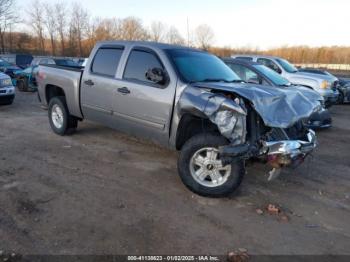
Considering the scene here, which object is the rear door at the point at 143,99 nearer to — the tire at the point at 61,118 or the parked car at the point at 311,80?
the tire at the point at 61,118

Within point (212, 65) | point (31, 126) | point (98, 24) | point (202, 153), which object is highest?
point (98, 24)

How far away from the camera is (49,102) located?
23.9ft

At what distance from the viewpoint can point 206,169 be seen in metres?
4.36

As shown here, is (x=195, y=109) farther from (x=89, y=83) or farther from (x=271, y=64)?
(x=271, y=64)

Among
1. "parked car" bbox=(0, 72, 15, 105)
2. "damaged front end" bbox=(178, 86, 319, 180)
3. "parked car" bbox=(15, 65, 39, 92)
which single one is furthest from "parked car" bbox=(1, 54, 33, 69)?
"damaged front end" bbox=(178, 86, 319, 180)

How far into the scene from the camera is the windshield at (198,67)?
16.1 ft

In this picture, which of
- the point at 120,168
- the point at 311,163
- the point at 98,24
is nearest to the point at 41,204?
the point at 120,168

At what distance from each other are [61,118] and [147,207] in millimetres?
3891

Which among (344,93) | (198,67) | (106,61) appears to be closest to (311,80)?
(344,93)

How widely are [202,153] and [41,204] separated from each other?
2.09 meters

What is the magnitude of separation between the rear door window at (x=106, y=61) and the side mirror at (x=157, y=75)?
1116 millimetres

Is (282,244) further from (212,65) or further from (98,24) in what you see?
(98,24)

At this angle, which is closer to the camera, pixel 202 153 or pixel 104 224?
pixel 104 224

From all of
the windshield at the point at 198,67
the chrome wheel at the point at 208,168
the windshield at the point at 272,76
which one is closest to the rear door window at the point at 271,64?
the windshield at the point at 272,76
